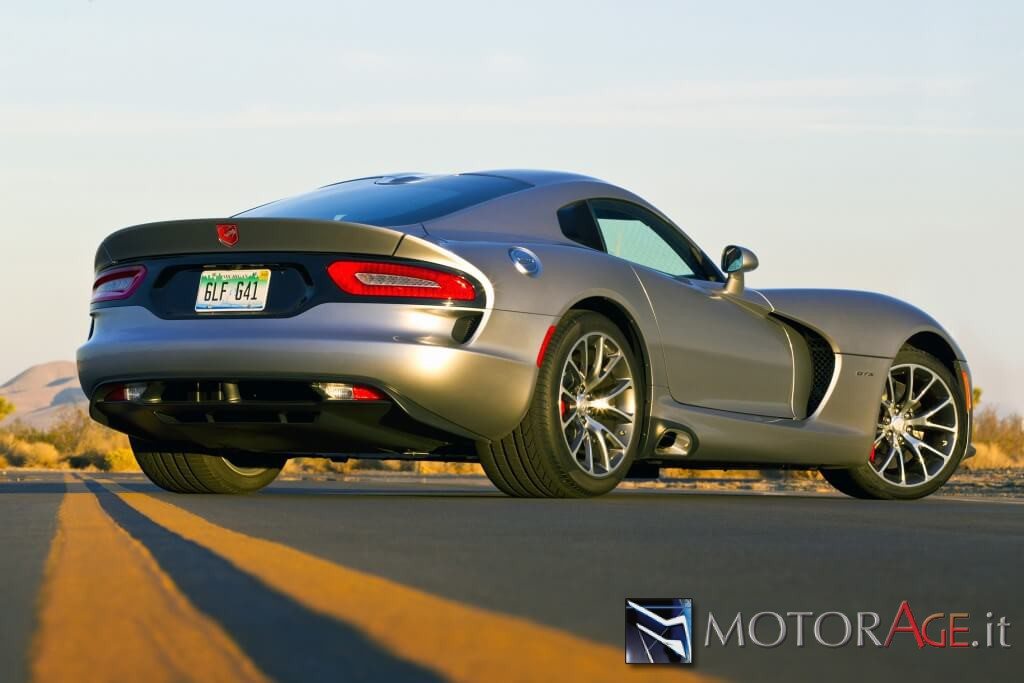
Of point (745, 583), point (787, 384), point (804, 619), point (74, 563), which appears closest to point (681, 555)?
point (745, 583)

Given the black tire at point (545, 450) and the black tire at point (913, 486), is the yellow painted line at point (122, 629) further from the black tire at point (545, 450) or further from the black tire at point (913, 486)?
the black tire at point (913, 486)

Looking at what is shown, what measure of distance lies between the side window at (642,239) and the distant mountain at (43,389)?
120 metres

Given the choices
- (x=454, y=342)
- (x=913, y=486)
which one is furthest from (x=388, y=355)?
(x=913, y=486)

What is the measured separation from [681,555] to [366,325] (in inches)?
103

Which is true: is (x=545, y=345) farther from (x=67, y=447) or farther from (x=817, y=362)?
(x=67, y=447)

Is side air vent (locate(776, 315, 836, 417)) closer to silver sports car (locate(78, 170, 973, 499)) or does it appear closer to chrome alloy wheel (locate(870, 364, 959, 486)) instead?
silver sports car (locate(78, 170, 973, 499))

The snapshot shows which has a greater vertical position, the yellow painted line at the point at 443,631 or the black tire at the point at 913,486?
the yellow painted line at the point at 443,631

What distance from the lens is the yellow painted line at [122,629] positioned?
286cm

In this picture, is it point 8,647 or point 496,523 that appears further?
point 496,523

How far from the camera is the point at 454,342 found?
278 inches

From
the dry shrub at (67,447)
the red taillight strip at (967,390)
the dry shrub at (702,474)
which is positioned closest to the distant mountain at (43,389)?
the dry shrub at (67,447)

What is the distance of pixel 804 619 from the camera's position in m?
3.47

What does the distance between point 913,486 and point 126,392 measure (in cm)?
489

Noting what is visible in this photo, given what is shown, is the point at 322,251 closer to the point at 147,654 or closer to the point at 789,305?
the point at 789,305
